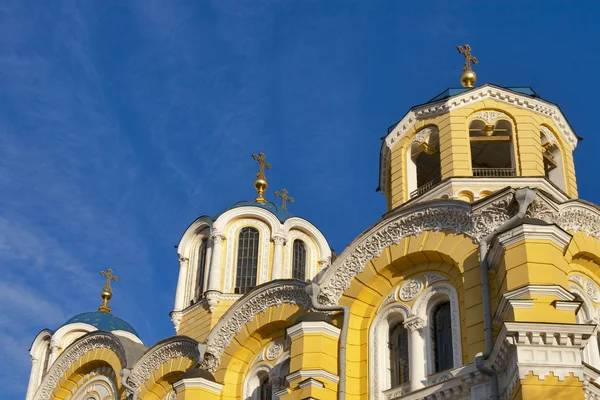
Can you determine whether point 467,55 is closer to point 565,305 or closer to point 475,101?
point 475,101

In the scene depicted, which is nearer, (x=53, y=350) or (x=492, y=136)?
(x=492, y=136)

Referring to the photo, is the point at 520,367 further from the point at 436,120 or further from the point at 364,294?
the point at 436,120

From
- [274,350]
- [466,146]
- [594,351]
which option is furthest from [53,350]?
[594,351]

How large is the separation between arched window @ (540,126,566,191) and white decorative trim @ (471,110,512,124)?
3.42 feet

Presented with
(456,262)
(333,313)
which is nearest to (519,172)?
(456,262)

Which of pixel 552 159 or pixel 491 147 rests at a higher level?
pixel 491 147

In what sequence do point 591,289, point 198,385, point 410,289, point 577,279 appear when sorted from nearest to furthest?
point 577,279
point 591,289
point 410,289
point 198,385

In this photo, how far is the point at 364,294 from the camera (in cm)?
1866

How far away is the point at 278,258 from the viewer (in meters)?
25.7

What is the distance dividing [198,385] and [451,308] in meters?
6.35

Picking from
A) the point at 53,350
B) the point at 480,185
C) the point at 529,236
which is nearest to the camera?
the point at 529,236

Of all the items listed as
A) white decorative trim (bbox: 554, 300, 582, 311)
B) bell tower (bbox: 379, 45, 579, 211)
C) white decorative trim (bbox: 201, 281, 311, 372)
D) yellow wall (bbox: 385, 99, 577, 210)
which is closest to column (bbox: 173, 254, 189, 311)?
white decorative trim (bbox: 201, 281, 311, 372)

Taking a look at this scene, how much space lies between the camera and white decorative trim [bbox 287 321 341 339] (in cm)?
1802

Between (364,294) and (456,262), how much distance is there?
230 centimetres
